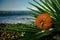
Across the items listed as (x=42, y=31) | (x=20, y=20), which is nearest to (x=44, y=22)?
(x=42, y=31)

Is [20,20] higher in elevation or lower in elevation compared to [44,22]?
lower

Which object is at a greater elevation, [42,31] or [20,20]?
[42,31]

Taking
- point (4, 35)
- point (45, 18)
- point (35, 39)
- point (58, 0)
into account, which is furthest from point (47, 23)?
point (4, 35)

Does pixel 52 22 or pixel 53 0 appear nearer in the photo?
pixel 52 22

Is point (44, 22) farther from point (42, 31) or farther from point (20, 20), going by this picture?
point (20, 20)

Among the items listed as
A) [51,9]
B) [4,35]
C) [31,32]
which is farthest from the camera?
[4,35]

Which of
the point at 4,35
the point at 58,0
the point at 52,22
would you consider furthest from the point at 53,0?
the point at 4,35

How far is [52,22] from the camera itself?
1.17m

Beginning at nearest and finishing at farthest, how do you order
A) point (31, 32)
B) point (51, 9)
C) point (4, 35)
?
1. point (31, 32)
2. point (51, 9)
3. point (4, 35)

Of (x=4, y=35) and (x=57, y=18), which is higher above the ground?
(x=57, y=18)

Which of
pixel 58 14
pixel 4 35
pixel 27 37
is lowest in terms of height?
pixel 4 35

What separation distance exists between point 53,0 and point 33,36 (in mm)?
405

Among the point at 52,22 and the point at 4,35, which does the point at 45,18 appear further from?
the point at 4,35

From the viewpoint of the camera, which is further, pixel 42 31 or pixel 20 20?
pixel 20 20
